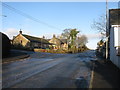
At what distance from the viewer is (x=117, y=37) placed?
1717 centimetres

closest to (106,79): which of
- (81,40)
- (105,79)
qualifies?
(105,79)

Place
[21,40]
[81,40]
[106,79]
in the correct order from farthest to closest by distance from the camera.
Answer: [81,40] → [21,40] → [106,79]

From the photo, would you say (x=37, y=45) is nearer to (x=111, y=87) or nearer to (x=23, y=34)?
(x=23, y=34)

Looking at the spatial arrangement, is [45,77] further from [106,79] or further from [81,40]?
[81,40]

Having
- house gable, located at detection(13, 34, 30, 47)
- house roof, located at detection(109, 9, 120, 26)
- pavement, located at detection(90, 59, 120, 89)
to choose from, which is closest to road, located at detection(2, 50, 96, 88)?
pavement, located at detection(90, 59, 120, 89)

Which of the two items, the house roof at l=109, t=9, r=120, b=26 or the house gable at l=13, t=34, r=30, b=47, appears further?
the house gable at l=13, t=34, r=30, b=47

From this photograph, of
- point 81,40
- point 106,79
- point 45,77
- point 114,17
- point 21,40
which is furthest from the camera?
point 81,40

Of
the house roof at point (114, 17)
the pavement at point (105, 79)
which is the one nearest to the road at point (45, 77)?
the pavement at point (105, 79)

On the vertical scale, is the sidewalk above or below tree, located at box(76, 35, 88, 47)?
below

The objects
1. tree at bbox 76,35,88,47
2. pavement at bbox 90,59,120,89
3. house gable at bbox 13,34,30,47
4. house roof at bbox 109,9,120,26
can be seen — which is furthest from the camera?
tree at bbox 76,35,88,47

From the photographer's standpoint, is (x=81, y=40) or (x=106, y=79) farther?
(x=81, y=40)

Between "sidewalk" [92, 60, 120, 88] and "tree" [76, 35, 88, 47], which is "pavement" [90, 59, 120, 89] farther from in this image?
"tree" [76, 35, 88, 47]

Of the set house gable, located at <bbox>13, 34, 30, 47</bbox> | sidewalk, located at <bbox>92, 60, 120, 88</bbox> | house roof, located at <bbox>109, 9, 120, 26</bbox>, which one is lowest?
sidewalk, located at <bbox>92, 60, 120, 88</bbox>

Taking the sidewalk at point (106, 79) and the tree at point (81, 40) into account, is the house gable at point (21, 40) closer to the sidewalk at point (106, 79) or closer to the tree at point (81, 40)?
the tree at point (81, 40)
